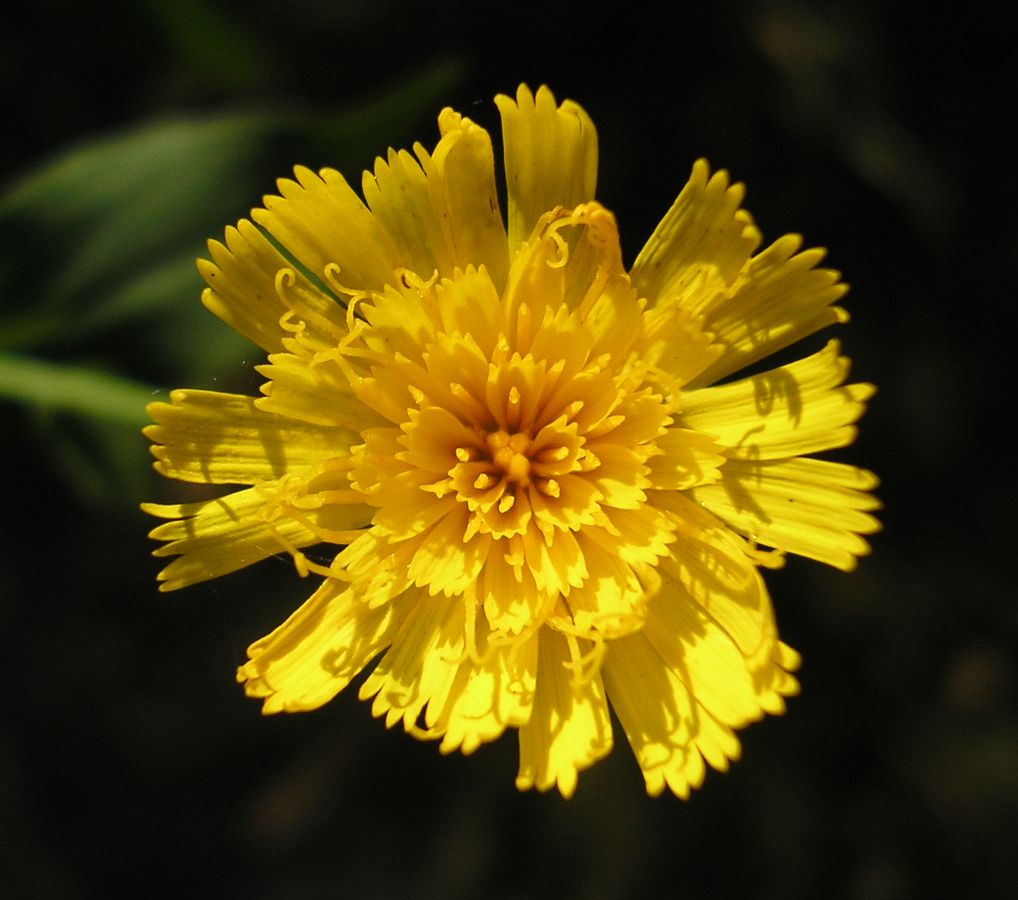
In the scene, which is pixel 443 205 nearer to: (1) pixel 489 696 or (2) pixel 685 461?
(2) pixel 685 461

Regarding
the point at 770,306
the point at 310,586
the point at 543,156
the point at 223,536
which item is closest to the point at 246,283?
the point at 223,536

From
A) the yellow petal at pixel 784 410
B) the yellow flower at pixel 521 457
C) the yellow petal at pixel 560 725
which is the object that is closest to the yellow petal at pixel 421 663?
the yellow flower at pixel 521 457

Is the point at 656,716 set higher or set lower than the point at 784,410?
lower

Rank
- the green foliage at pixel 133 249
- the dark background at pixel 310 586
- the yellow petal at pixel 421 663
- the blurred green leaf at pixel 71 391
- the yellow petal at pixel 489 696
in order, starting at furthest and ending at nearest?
the dark background at pixel 310 586, the green foliage at pixel 133 249, the blurred green leaf at pixel 71 391, the yellow petal at pixel 421 663, the yellow petal at pixel 489 696

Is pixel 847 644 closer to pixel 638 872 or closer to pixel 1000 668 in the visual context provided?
pixel 1000 668

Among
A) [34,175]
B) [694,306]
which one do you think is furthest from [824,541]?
[34,175]

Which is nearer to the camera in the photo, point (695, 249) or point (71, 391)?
point (695, 249)

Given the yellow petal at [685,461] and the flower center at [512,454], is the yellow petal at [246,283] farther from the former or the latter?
the yellow petal at [685,461]
